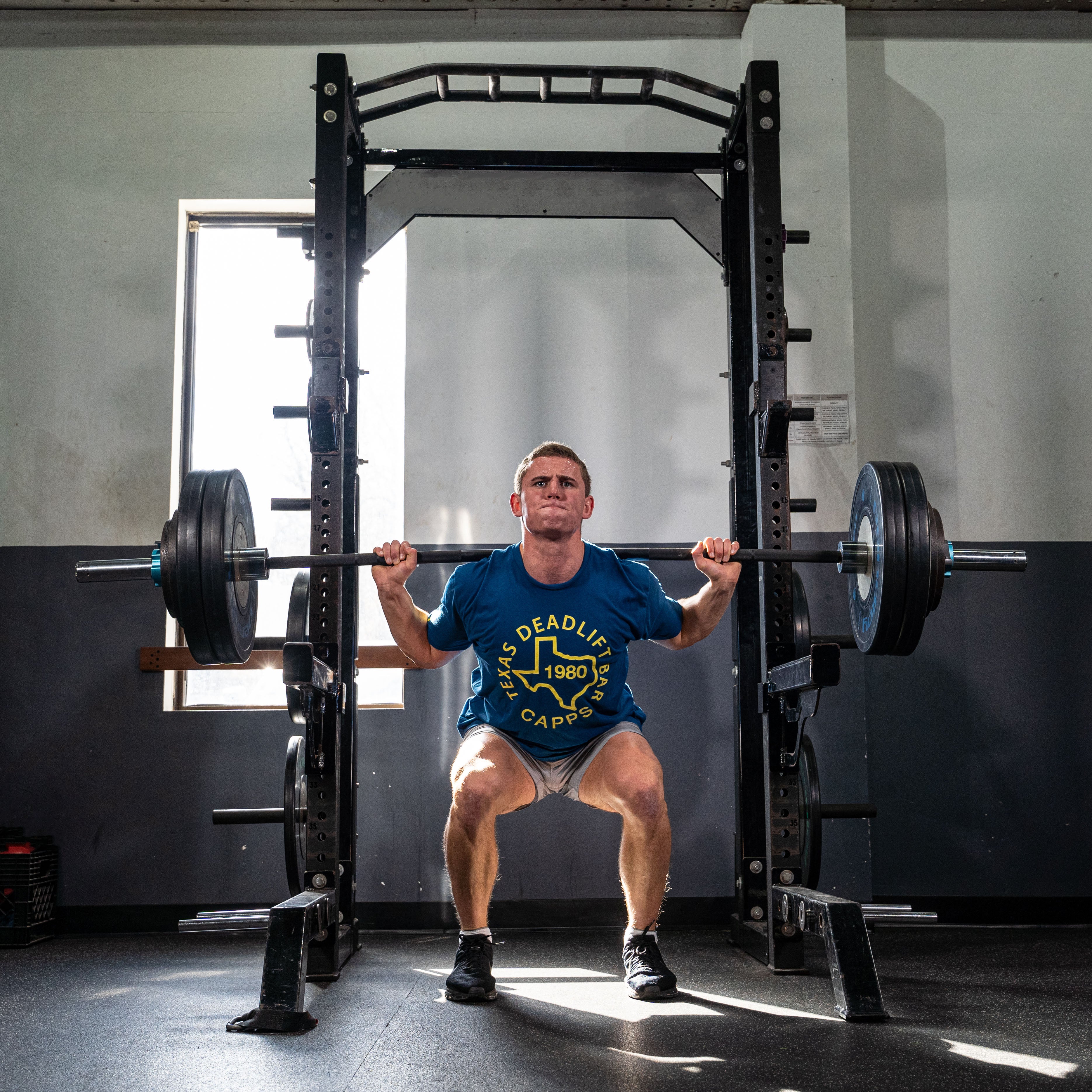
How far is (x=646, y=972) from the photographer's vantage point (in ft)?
7.97

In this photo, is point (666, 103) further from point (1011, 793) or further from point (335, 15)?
point (1011, 793)

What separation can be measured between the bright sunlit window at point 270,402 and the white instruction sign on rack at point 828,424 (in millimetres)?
1435

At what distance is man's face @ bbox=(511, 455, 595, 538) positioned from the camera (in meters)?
2.68

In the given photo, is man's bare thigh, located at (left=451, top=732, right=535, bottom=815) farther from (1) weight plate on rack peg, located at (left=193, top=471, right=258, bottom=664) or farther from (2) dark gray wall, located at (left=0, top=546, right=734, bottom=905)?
(2) dark gray wall, located at (left=0, top=546, right=734, bottom=905)

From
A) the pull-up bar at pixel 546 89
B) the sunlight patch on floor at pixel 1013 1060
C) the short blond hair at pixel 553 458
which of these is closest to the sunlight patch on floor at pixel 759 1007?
the sunlight patch on floor at pixel 1013 1060

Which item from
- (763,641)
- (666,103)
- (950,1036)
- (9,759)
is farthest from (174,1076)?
(666,103)

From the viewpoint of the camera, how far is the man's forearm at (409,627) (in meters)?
2.62

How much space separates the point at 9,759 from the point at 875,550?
2940 millimetres

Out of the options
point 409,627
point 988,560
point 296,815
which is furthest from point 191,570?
point 988,560

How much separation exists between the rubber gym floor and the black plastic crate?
0.40 feet

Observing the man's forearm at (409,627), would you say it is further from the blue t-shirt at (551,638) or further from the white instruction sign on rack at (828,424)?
the white instruction sign on rack at (828,424)

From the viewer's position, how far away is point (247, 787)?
3.51 m

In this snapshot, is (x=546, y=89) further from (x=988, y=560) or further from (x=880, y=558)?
(x=988, y=560)

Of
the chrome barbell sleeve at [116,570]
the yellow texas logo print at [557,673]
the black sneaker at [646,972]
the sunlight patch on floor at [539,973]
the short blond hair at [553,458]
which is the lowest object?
the sunlight patch on floor at [539,973]
